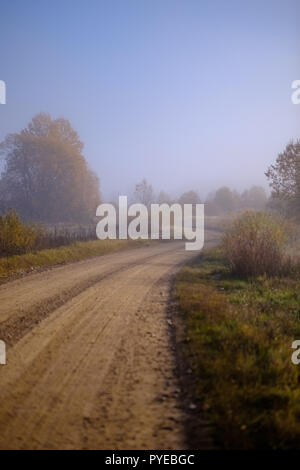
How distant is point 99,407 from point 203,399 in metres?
1.42

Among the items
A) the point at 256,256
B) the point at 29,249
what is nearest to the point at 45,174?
the point at 29,249

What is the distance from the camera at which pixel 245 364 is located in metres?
5.12

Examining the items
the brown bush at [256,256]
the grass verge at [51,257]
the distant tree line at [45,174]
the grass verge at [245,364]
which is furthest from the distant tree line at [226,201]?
the grass verge at [245,364]

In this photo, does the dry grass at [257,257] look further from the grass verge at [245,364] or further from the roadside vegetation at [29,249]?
the roadside vegetation at [29,249]

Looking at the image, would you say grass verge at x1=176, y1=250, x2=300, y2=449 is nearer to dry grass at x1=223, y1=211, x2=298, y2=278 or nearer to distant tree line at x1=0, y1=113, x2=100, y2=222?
dry grass at x1=223, y1=211, x2=298, y2=278

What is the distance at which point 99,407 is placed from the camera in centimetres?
425

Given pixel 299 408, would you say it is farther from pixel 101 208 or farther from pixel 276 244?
pixel 101 208

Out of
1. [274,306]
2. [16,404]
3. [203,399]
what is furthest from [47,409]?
[274,306]

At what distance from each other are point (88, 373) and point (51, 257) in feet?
45.6

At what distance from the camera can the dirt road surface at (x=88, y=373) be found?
3758 mm

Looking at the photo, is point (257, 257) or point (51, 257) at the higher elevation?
point (257, 257)

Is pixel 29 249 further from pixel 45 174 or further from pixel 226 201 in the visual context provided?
pixel 226 201

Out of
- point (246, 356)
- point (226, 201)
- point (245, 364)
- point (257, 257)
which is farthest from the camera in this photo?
point (226, 201)

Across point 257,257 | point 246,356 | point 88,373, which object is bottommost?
point 88,373
